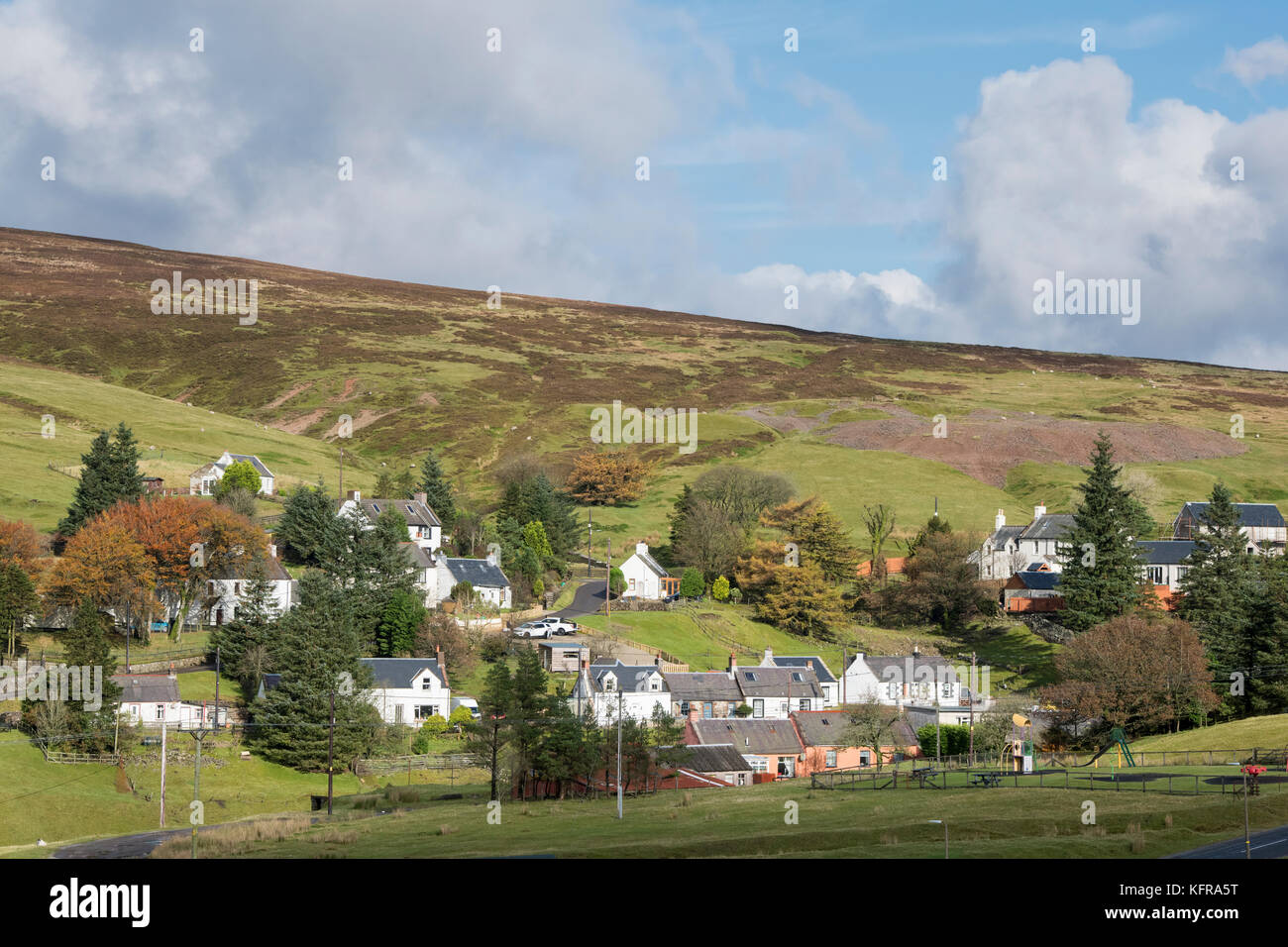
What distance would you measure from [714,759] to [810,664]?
17.7 metres

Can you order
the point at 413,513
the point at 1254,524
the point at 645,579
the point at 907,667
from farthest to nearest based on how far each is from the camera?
1. the point at 1254,524
2. the point at 413,513
3. the point at 645,579
4. the point at 907,667

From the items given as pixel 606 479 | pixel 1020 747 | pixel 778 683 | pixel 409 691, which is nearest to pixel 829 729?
pixel 778 683

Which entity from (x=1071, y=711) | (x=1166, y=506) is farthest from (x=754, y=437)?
(x=1071, y=711)

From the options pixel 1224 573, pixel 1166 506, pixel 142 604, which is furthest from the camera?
pixel 1166 506

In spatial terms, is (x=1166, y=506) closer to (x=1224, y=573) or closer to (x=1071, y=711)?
(x=1224, y=573)

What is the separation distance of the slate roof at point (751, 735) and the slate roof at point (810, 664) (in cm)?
799

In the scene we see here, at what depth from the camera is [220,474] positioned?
119312 millimetres

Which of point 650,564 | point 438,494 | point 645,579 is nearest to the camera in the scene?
point 645,579

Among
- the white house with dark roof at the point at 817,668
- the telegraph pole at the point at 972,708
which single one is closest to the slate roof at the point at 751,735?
the white house with dark roof at the point at 817,668

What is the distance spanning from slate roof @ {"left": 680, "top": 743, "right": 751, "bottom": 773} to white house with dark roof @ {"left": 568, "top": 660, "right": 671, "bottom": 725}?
3.78 metres

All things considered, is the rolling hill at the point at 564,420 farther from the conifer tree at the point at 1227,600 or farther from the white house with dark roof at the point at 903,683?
the white house with dark roof at the point at 903,683

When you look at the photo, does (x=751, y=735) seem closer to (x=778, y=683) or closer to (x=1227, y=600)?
(x=778, y=683)
